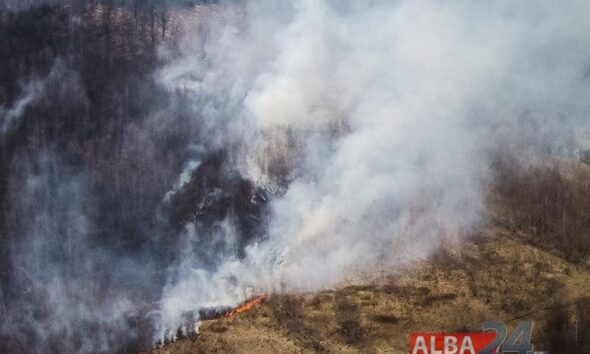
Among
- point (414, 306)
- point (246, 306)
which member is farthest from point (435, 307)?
point (246, 306)

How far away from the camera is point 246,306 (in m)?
33.4

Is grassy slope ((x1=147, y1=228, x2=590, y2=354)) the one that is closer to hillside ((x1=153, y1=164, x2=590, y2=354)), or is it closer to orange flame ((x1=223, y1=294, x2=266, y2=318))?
hillside ((x1=153, y1=164, x2=590, y2=354))

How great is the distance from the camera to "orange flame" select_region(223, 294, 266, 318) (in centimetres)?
3315

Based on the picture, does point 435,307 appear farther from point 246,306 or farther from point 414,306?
point 246,306

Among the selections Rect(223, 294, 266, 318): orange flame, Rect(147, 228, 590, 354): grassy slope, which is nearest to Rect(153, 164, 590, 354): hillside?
Rect(147, 228, 590, 354): grassy slope

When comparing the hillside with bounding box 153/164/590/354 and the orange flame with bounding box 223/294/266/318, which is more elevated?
the orange flame with bounding box 223/294/266/318

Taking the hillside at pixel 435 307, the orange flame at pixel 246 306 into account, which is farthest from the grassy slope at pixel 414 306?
the orange flame at pixel 246 306

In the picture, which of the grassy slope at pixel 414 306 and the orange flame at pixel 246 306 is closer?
the grassy slope at pixel 414 306

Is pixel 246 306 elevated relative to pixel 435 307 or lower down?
elevated

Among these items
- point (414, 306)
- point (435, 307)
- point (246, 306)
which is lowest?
point (435, 307)

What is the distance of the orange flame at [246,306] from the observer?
1305 inches

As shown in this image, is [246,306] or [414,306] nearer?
[246,306]

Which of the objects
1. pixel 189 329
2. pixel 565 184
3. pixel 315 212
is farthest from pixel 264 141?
pixel 565 184

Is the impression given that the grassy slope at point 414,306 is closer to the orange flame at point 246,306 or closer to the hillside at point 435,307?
the hillside at point 435,307
